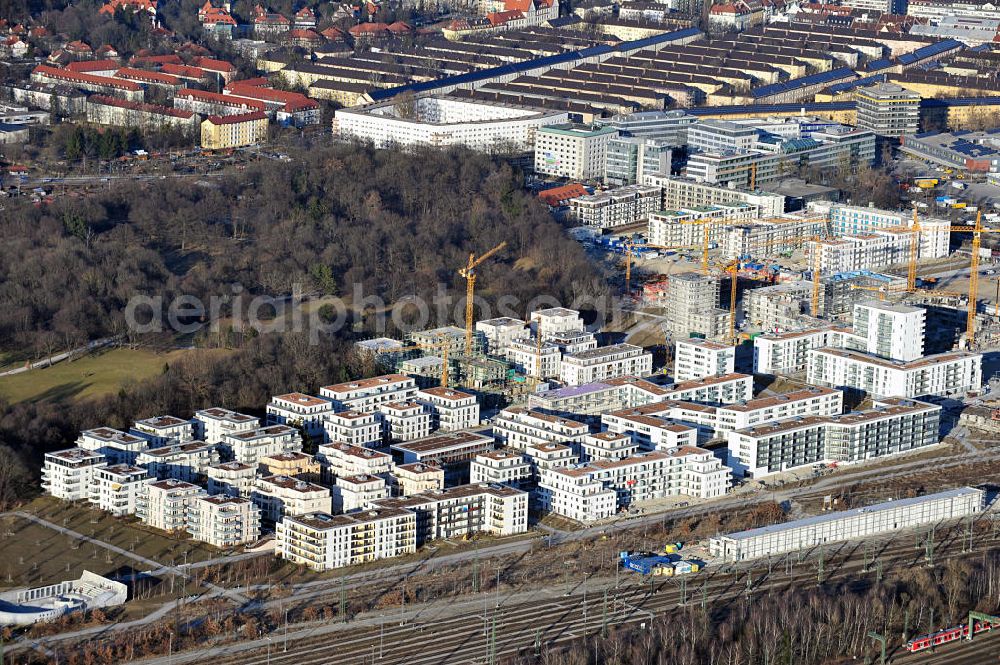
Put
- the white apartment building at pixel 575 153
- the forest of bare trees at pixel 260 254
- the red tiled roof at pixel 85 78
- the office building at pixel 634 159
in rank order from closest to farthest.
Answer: the forest of bare trees at pixel 260 254 → the office building at pixel 634 159 → the white apartment building at pixel 575 153 → the red tiled roof at pixel 85 78

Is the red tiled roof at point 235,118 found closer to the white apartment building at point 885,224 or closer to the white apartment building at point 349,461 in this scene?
the white apartment building at point 885,224

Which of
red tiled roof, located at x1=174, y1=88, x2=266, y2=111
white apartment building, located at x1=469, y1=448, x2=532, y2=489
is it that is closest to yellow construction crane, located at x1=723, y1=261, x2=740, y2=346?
white apartment building, located at x1=469, y1=448, x2=532, y2=489

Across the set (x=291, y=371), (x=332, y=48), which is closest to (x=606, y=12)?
(x=332, y=48)

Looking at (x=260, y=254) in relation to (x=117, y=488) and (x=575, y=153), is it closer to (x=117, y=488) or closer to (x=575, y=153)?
(x=575, y=153)

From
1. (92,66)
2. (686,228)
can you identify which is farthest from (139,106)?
(686,228)

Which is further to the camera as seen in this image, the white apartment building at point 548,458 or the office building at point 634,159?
the office building at point 634,159

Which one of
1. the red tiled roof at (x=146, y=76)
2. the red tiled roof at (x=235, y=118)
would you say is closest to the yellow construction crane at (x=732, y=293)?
the red tiled roof at (x=235, y=118)

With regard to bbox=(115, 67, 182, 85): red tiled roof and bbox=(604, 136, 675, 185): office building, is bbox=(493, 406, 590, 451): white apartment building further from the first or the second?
bbox=(115, 67, 182, 85): red tiled roof

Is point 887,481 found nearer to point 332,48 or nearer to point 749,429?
point 749,429
